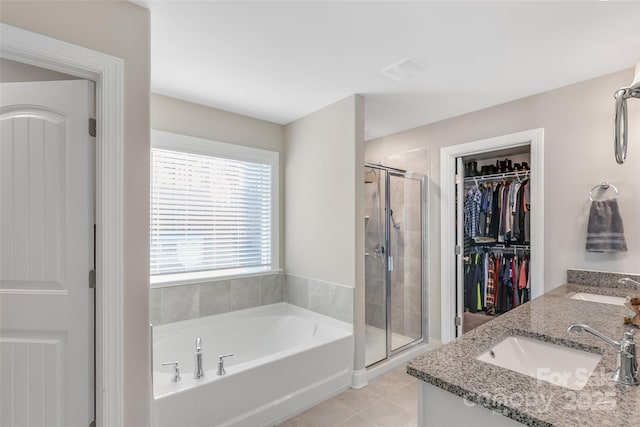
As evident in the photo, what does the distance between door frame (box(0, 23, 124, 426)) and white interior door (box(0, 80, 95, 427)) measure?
0.21ft

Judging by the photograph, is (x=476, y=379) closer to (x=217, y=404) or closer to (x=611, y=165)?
(x=217, y=404)

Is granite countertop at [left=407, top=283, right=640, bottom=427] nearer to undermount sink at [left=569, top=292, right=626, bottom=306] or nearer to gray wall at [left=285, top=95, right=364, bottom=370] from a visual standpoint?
undermount sink at [left=569, top=292, right=626, bottom=306]

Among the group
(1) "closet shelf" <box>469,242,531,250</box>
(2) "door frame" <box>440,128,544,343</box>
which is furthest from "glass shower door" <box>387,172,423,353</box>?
(1) "closet shelf" <box>469,242,531,250</box>

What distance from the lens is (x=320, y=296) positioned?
2.96 m

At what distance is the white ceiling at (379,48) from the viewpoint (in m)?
1.62

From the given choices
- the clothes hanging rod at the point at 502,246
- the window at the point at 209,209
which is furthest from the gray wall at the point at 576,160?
the window at the point at 209,209

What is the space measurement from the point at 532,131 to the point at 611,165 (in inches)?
23.8

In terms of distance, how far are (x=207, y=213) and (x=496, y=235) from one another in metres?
3.26

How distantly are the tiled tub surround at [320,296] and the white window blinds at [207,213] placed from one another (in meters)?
0.40

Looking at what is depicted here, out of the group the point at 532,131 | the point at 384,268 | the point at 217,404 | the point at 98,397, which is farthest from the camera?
the point at 384,268

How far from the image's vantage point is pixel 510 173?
3.58m

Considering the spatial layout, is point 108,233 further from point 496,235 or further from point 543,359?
→ point 496,235

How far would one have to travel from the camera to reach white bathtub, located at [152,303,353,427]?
1.84 m

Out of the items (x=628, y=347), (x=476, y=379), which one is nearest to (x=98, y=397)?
(x=476, y=379)
